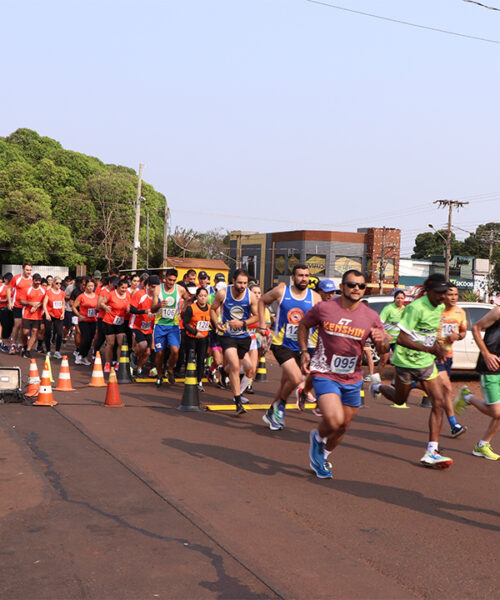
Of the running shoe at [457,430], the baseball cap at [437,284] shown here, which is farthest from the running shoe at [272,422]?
the baseball cap at [437,284]

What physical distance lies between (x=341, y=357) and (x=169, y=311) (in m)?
6.38

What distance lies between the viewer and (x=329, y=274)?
79.3 meters

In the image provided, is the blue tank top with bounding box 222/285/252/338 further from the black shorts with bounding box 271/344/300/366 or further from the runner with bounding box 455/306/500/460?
the runner with bounding box 455/306/500/460

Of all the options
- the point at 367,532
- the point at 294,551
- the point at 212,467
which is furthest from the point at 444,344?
the point at 294,551

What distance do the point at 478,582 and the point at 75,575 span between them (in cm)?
233

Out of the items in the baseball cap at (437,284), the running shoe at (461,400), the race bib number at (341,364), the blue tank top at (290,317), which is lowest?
the running shoe at (461,400)

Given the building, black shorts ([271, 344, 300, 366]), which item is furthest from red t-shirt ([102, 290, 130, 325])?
the building

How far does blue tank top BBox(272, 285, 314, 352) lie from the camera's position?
9.13 meters

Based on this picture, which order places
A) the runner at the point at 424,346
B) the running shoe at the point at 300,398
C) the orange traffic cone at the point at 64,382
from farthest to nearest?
the orange traffic cone at the point at 64,382 < the running shoe at the point at 300,398 < the runner at the point at 424,346

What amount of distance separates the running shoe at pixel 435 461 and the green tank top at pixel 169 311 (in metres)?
6.23

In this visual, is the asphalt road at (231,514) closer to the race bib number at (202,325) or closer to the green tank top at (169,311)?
the race bib number at (202,325)

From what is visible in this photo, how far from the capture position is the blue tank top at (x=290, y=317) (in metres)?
9.13

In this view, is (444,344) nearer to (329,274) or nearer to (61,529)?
(61,529)

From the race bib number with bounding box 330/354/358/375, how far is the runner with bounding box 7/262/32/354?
12.2 metres
